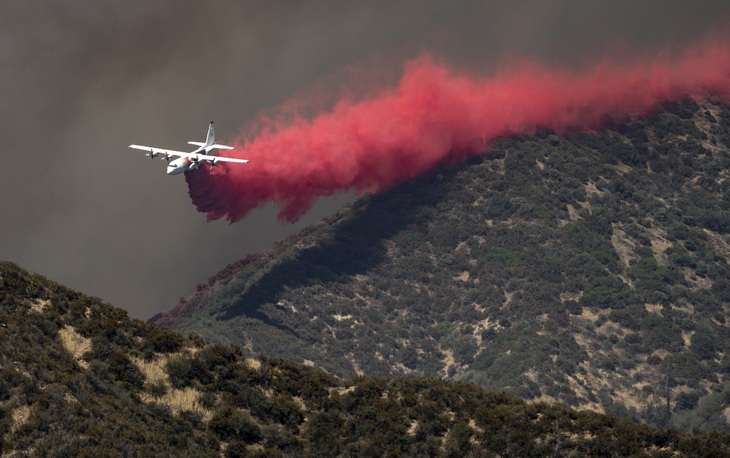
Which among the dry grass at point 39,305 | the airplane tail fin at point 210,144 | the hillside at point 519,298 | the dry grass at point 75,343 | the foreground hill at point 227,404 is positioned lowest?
the foreground hill at point 227,404

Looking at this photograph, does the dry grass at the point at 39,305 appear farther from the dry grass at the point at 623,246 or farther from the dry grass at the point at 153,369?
the dry grass at the point at 623,246

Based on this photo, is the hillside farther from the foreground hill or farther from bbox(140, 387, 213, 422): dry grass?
bbox(140, 387, 213, 422): dry grass

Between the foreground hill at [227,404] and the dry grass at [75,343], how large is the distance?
8 centimetres

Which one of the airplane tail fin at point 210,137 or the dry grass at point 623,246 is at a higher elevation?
the airplane tail fin at point 210,137

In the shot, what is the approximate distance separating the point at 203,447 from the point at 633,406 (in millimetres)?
92072

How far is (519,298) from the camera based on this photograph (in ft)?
575

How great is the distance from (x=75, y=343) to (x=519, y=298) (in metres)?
111

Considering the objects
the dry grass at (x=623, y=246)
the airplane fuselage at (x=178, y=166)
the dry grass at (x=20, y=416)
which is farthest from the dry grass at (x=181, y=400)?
the dry grass at (x=623, y=246)

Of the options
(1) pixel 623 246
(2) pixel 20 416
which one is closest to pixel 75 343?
(2) pixel 20 416

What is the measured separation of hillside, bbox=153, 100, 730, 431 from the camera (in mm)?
155500

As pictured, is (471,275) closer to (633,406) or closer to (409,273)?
(409,273)

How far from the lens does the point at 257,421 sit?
6944cm

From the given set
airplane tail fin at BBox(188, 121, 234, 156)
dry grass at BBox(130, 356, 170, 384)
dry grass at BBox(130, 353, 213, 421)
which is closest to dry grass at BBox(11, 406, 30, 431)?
dry grass at BBox(130, 353, 213, 421)

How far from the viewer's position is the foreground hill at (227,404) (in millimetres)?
62938
